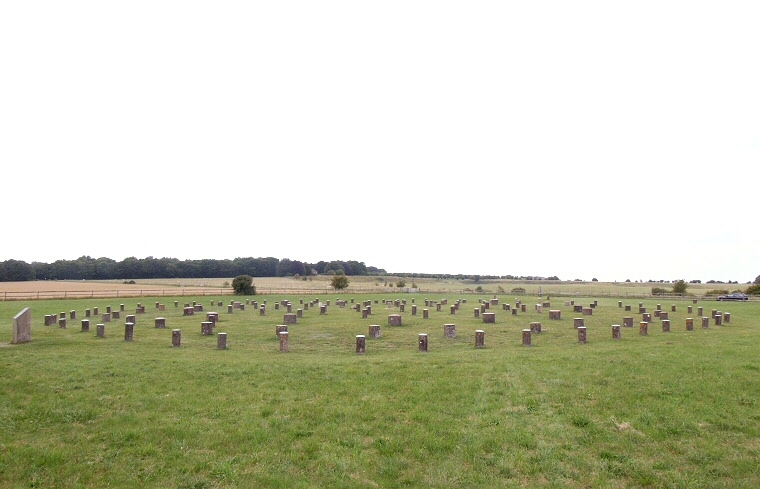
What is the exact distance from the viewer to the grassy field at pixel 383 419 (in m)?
6.40

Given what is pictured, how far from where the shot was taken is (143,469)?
21.5 ft

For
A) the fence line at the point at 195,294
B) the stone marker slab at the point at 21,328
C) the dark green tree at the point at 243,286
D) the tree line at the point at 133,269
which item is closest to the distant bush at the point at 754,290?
the fence line at the point at 195,294

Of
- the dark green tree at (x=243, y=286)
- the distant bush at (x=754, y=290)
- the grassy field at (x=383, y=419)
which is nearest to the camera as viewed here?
the grassy field at (x=383, y=419)

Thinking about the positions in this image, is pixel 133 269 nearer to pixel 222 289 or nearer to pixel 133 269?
pixel 133 269

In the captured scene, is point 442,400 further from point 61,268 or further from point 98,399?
point 61,268

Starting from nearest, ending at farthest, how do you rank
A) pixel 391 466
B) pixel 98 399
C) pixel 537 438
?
pixel 391 466, pixel 537 438, pixel 98 399

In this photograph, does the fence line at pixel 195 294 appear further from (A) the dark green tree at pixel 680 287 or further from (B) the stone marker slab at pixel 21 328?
(B) the stone marker slab at pixel 21 328

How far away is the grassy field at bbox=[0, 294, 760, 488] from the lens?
252 inches

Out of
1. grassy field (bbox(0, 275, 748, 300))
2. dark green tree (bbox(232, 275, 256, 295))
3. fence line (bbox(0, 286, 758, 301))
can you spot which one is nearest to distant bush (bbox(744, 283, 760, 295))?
grassy field (bbox(0, 275, 748, 300))

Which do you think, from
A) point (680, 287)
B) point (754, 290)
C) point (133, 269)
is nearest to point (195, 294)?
point (680, 287)

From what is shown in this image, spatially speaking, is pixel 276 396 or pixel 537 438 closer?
pixel 537 438

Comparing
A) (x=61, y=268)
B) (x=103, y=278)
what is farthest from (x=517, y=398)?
(x=61, y=268)

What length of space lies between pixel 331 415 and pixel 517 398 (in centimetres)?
350

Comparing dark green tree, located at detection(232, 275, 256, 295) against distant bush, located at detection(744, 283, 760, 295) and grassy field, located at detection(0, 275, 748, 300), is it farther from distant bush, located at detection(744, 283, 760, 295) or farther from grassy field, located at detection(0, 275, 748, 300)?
distant bush, located at detection(744, 283, 760, 295)
